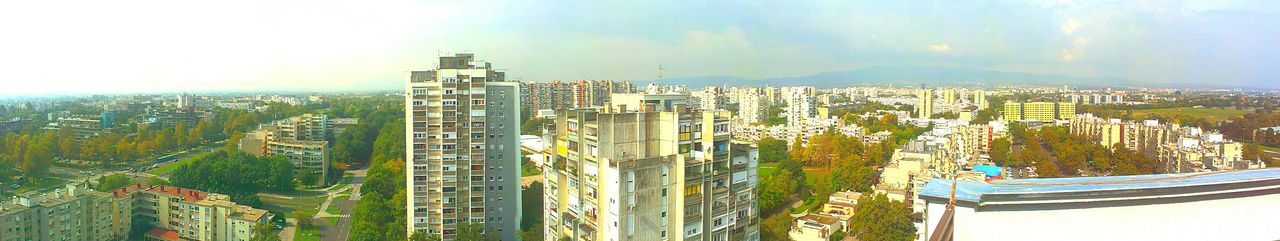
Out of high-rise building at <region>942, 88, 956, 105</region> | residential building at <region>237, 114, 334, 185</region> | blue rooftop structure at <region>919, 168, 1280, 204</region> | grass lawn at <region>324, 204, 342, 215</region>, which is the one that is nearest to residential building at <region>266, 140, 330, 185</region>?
residential building at <region>237, 114, 334, 185</region>

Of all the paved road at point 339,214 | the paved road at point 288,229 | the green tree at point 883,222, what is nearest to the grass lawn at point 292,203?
the paved road at point 339,214

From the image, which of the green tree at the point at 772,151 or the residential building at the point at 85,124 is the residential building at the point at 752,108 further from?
the residential building at the point at 85,124

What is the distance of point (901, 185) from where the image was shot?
8.66m

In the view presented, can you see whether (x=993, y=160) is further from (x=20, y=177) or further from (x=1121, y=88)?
(x=20, y=177)

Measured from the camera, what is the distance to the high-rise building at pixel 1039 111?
18.7 metres

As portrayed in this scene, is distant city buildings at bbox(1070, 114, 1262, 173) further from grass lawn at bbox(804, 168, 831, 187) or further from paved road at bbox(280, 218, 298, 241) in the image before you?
paved road at bbox(280, 218, 298, 241)

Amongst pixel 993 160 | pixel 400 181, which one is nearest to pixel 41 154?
pixel 400 181

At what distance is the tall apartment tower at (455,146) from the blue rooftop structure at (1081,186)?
3689 millimetres

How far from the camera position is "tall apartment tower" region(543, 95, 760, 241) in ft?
11.8

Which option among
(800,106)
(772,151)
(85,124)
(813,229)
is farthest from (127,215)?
(800,106)

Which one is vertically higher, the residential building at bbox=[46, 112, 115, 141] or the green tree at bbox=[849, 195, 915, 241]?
the residential building at bbox=[46, 112, 115, 141]

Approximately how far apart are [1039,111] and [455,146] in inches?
716

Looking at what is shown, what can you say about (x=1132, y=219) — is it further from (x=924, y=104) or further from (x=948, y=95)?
(x=948, y=95)

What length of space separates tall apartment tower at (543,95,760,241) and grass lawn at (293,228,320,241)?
13.5ft
